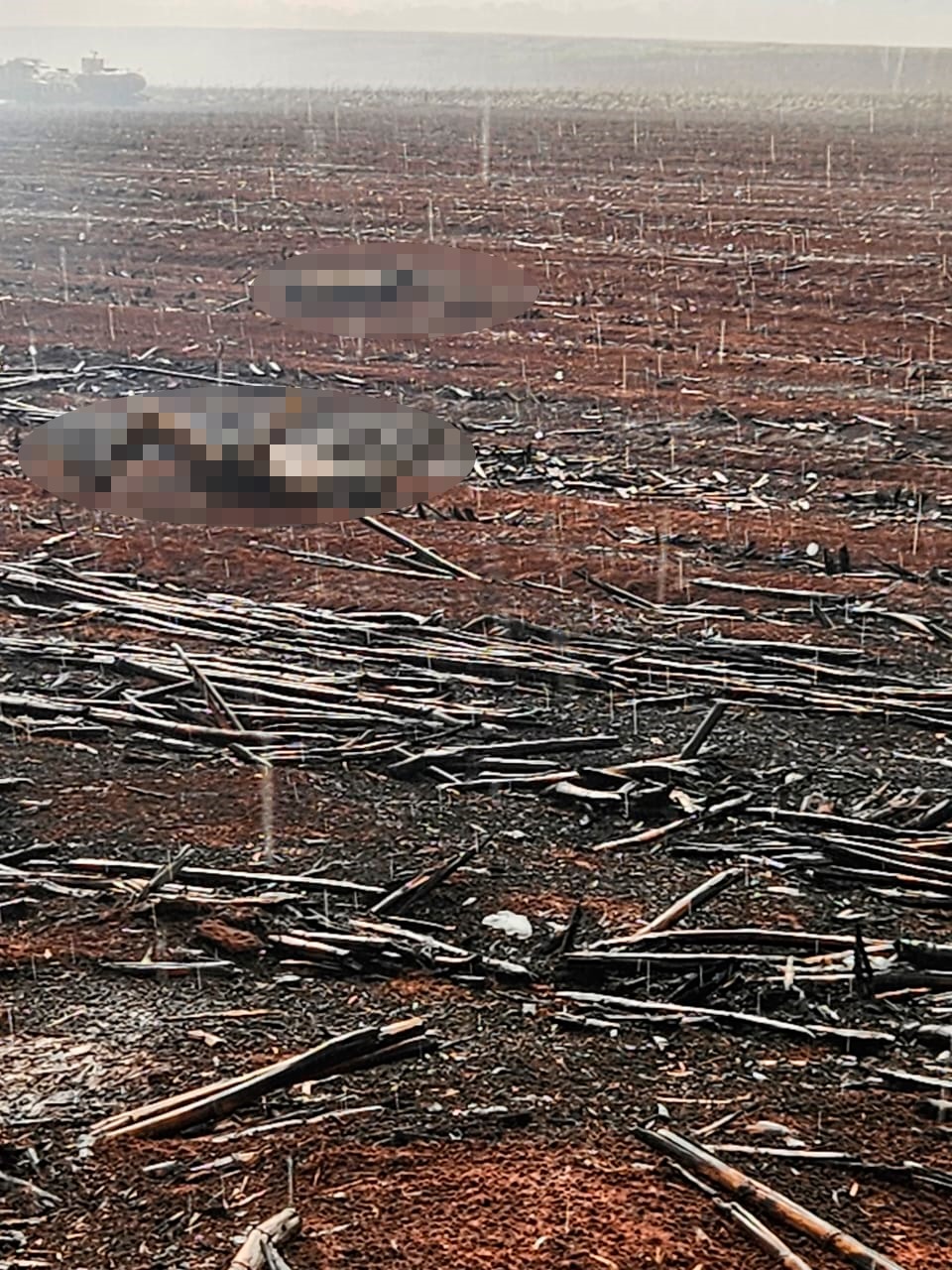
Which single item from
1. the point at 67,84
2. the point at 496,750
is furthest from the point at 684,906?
the point at 67,84

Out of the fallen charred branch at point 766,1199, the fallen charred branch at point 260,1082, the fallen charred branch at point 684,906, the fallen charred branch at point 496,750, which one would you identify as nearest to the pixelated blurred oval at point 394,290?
the fallen charred branch at point 496,750

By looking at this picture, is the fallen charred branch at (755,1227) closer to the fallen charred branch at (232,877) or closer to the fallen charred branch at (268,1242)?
the fallen charred branch at (268,1242)

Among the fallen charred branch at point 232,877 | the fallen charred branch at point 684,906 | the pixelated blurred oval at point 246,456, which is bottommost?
the fallen charred branch at point 232,877

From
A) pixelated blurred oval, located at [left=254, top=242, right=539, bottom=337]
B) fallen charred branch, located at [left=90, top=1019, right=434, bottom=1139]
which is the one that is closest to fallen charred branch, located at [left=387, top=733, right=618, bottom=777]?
fallen charred branch, located at [left=90, top=1019, right=434, bottom=1139]

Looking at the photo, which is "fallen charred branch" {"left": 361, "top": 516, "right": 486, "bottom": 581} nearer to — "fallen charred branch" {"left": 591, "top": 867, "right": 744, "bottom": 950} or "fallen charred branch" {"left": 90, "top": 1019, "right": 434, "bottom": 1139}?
"fallen charred branch" {"left": 591, "top": 867, "right": 744, "bottom": 950}

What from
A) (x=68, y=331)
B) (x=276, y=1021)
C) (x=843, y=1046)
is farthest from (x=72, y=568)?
(x=68, y=331)

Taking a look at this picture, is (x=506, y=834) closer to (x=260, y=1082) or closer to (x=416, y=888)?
(x=416, y=888)

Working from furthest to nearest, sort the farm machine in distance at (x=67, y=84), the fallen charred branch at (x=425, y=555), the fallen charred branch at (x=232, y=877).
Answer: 1. the farm machine in distance at (x=67, y=84)
2. the fallen charred branch at (x=425, y=555)
3. the fallen charred branch at (x=232, y=877)
